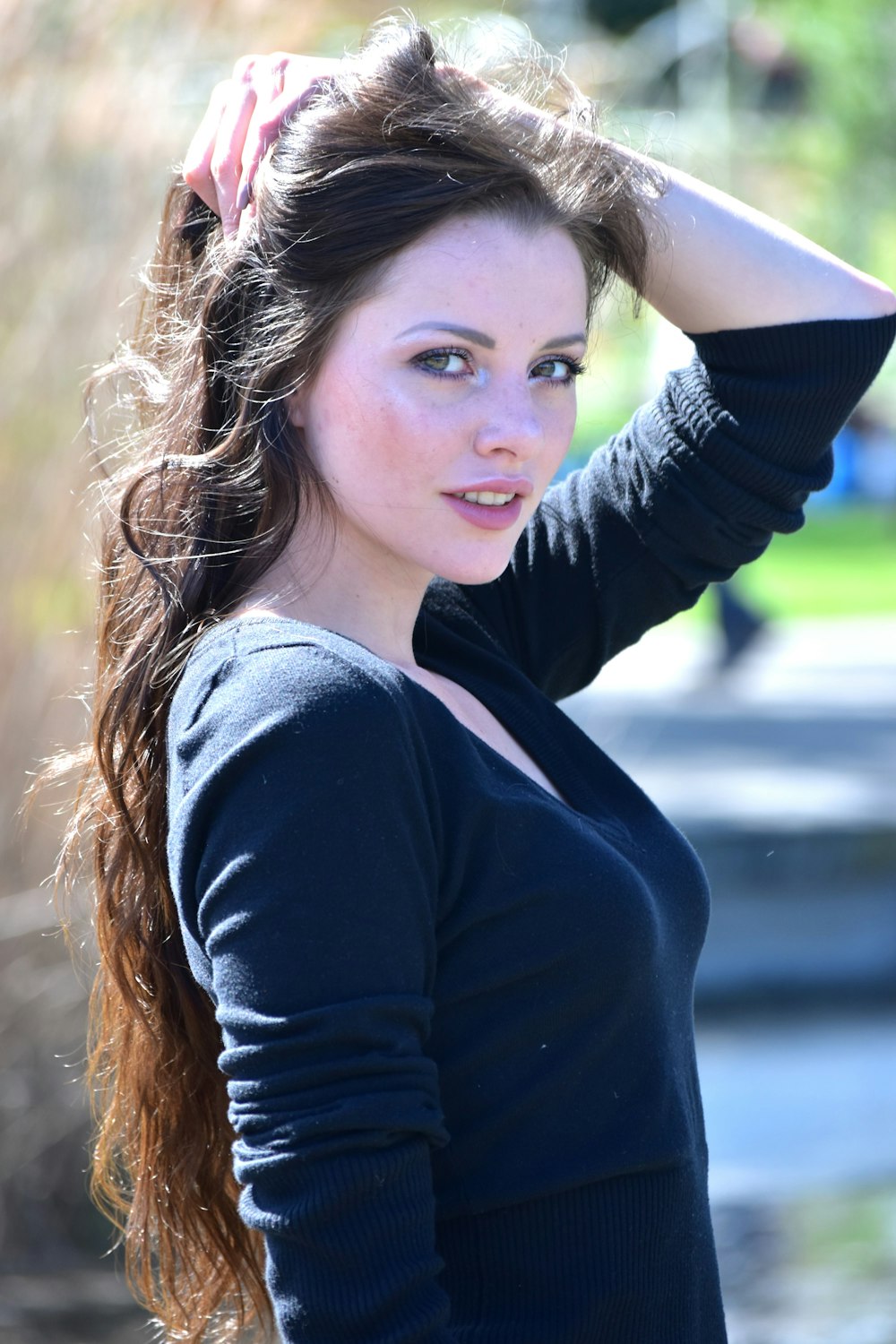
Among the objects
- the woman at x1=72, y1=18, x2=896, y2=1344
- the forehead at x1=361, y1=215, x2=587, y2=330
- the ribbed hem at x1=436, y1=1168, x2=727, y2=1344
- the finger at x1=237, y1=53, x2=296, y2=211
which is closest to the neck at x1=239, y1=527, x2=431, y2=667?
the woman at x1=72, y1=18, x2=896, y2=1344

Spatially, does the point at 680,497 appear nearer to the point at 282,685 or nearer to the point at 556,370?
the point at 556,370

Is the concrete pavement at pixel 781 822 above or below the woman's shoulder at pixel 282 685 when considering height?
below

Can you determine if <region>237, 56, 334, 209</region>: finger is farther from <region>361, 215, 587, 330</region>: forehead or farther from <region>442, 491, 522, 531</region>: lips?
<region>442, 491, 522, 531</region>: lips

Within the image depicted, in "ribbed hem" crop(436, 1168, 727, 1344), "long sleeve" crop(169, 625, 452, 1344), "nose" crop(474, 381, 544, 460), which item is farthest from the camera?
"nose" crop(474, 381, 544, 460)

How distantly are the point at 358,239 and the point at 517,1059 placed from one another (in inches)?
26.7

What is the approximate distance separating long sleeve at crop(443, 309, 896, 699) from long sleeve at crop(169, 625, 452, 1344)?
587 millimetres

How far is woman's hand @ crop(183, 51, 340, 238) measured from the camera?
60.2 inches

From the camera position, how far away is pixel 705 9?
87.2 feet

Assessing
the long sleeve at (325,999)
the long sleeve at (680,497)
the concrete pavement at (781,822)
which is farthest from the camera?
the concrete pavement at (781,822)

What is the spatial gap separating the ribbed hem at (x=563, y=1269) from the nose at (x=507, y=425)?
2.00 ft

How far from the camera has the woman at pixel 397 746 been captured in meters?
1.22

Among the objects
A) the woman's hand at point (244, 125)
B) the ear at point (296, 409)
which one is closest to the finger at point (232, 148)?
the woman's hand at point (244, 125)

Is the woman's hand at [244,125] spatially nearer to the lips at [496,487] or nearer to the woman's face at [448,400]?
the woman's face at [448,400]

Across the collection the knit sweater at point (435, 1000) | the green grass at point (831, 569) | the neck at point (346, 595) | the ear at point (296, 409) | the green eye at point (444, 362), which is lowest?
the green grass at point (831, 569)
